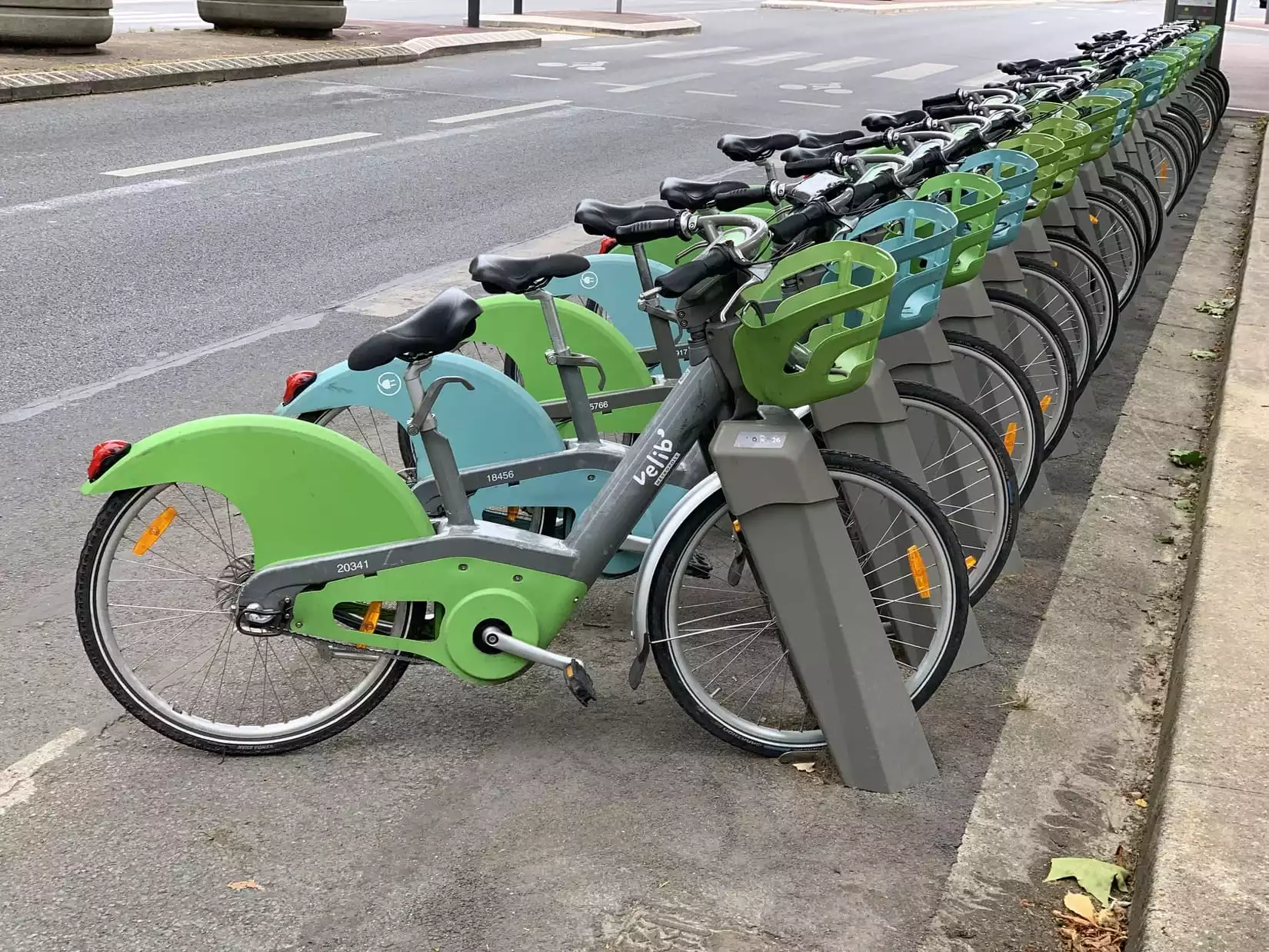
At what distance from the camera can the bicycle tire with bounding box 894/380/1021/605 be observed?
13.6 feet

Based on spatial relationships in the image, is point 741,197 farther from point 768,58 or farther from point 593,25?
point 593,25

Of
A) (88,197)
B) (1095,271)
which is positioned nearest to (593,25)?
(88,197)

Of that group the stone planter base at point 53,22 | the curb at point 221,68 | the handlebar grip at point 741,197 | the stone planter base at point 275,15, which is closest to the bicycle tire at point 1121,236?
the handlebar grip at point 741,197

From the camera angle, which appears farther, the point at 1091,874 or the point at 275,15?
the point at 275,15

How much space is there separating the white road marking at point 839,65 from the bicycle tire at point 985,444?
18.5 m

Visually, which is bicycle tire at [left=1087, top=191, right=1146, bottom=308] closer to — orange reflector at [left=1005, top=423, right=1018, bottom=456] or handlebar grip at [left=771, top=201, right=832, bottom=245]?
orange reflector at [left=1005, top=423, right=1018, bottom=456]

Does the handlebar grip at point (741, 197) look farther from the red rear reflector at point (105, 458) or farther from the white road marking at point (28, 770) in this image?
the white road marking at point (28, 770)

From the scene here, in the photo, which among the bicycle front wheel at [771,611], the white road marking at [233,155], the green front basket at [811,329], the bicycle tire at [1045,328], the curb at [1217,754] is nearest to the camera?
the curb at [1217,754]

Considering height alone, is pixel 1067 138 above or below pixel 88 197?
above

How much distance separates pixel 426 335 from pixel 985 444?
63.6 inches

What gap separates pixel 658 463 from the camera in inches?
138

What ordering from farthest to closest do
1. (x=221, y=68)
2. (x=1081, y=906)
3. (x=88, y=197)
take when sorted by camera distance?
(x=221, y=68)
(x=88, y=197)
(x=1081, y=906)

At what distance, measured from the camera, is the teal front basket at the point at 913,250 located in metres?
3.77

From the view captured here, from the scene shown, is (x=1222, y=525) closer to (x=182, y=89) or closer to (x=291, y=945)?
(x=291, y=945)
